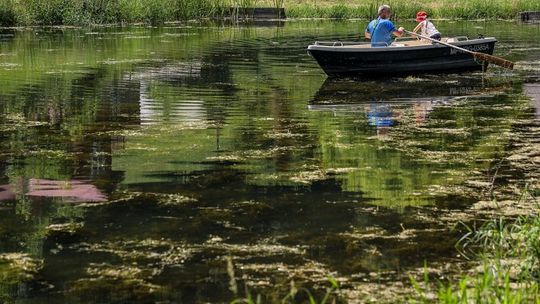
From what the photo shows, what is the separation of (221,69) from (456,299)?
17.9m

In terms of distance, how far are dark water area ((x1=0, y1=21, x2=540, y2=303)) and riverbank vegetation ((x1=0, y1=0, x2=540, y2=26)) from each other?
56.9ft

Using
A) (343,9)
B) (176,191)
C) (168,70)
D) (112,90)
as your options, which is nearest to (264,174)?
(176,191)

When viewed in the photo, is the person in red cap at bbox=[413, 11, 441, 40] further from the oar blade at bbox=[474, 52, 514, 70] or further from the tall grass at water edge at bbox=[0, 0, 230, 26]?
the tall grass at water edge at bbox=[0, 0, 230, 26]

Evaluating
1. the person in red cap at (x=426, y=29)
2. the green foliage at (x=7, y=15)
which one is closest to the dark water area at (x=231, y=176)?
the person in red cap at (x=426, y=29)

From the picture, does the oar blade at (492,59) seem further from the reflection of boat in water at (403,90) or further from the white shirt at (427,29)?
the white shirt at (427,29)

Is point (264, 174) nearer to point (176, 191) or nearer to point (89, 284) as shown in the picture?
point (176, 191)

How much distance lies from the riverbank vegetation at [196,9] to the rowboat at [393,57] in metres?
20.9

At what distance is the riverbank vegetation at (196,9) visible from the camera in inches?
1489

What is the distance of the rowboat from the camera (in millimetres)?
18953

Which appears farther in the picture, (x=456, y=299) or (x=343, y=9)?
(x=343, y=9)

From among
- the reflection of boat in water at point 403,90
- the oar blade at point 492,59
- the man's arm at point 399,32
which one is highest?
the man's arm at point 399,32

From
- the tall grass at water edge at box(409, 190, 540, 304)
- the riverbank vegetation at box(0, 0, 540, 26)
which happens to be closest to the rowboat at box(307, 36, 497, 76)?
the tall grass at water edge at box(409, 190, 540, 304)

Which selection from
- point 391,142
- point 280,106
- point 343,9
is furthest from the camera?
point 343,9

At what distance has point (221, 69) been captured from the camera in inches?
883
